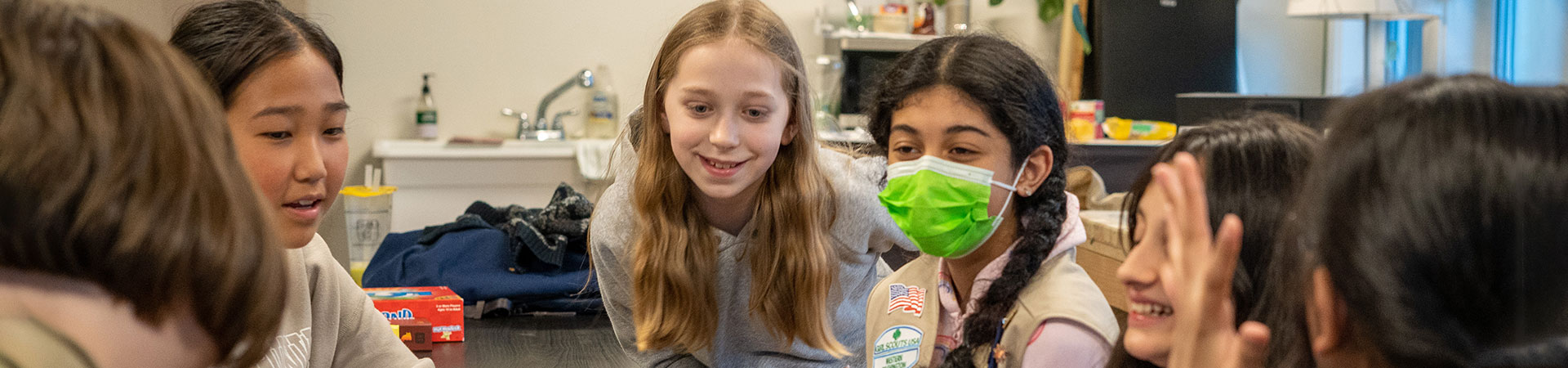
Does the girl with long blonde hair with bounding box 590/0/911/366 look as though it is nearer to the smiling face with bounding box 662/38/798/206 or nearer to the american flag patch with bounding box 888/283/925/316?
the smiling face with bounding box 662/38/798/206

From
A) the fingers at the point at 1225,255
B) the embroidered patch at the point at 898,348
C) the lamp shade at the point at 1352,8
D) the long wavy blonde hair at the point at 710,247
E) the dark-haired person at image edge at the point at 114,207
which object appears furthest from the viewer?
the lamp shade at the point at 1352,8

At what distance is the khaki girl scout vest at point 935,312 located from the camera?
1271 millimetres

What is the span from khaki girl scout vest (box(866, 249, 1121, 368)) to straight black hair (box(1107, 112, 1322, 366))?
0.29 metres

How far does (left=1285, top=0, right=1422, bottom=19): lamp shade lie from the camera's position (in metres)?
4.04

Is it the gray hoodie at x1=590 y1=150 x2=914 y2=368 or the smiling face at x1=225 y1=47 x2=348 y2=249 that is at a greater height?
the smiling face at x1=225 y1=47 x2=348 y2=249

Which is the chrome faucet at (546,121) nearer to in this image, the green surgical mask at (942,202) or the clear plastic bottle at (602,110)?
the clear plastic bottle at (602,110)

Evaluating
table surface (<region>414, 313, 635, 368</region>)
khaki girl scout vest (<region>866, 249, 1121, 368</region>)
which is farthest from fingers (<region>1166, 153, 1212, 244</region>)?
table surface (<region>414, 313, 635, 368</region>)

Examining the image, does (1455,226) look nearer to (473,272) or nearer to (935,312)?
(935,312)

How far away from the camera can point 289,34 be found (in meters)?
1.24

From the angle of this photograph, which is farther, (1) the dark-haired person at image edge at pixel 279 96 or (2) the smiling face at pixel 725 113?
(2) the smiling face at pixel 725 113

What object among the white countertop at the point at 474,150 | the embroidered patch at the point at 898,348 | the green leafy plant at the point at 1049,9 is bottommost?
the white countertop at the point at 474,150

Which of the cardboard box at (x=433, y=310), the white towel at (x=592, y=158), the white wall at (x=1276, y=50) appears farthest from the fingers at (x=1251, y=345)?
the white wall at (x=1276, y=50)

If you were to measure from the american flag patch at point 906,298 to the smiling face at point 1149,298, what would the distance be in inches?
22.0

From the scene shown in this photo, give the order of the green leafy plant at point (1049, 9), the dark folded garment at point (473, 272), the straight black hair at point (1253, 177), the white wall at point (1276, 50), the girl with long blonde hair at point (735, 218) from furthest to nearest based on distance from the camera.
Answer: the white wall at point (1276, 50) → the green leafy plant at point (1049, 9) → the dark folded garment at point (473, 272) → the girl with long blonde hair at point (735, 218) → the straight black hair at point (1253, 177)
